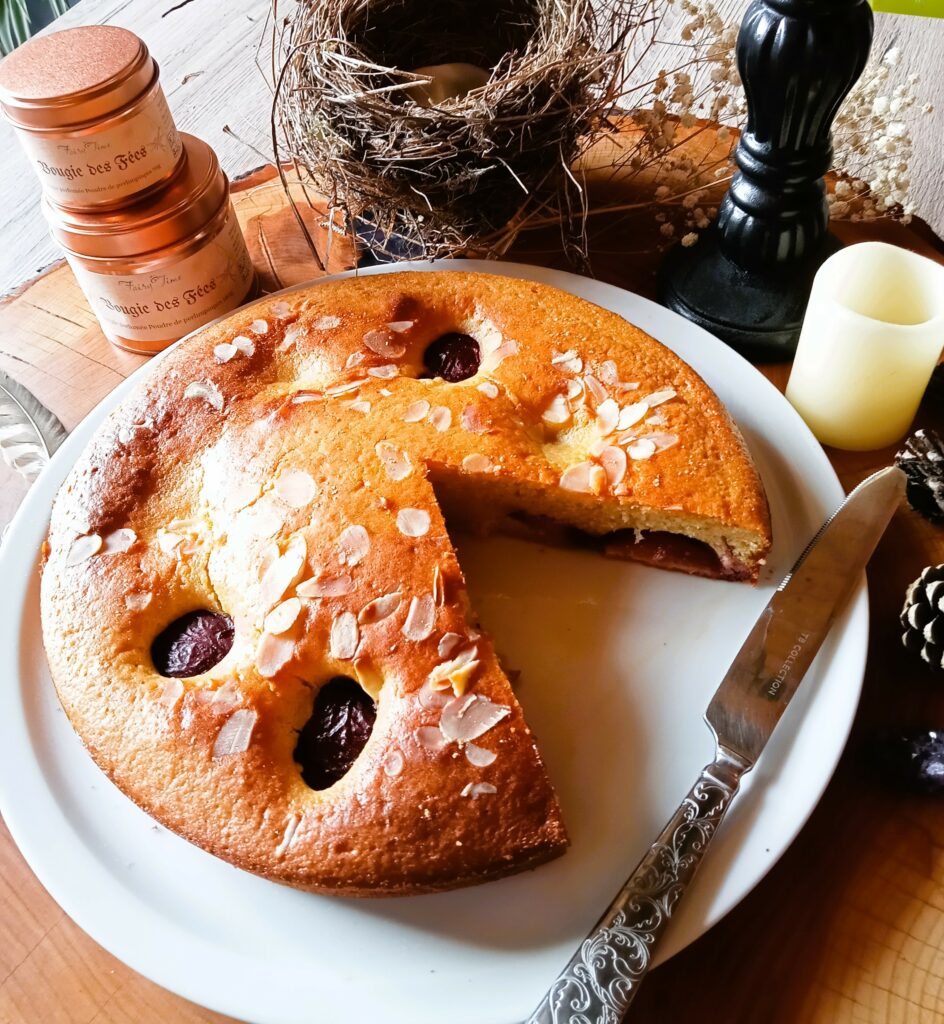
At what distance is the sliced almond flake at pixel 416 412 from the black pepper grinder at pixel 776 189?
24.4 inches

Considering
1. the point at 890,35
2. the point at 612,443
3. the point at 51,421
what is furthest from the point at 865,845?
the point at 890,35

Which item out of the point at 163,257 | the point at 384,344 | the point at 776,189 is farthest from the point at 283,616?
the point at 776,189

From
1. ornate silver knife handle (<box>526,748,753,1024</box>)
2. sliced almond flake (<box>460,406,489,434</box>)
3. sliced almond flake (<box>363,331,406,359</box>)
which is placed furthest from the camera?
sliced almond flake (<box>363,331,406,359</box>)

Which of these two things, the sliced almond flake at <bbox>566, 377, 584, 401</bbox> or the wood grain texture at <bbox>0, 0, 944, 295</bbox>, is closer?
the sliced almond flake at <bbox>566, 377, 584, 401</bbox>

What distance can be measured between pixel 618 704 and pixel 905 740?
15.2 inches

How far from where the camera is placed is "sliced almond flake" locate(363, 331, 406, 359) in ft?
4.94

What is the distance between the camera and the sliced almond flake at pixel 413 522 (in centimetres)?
130

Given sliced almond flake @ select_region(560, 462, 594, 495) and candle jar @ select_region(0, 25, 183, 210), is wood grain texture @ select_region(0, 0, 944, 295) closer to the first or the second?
candle jar @ select_region(0, 25, 183, 210)

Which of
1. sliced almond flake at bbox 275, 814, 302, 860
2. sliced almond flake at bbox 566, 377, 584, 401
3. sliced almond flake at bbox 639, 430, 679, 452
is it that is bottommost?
sliced almond flake at bbox 275, 814, 302, 860

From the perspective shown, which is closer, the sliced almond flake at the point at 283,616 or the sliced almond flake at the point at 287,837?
the sliced almond flake at the point at 287,837

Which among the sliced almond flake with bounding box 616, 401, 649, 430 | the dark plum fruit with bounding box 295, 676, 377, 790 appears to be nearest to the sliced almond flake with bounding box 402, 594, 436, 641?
the dark plum fruit with bounding box 295, 676, 377, 790

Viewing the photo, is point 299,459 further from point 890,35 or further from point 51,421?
point 890,35

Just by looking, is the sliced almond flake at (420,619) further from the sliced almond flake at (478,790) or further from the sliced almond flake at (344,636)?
the sliced almond flake at (478,790)

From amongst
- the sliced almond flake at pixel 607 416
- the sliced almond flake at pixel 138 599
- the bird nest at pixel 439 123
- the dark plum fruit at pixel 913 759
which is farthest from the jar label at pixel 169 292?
the dark plum fruit at pixel 913 759
